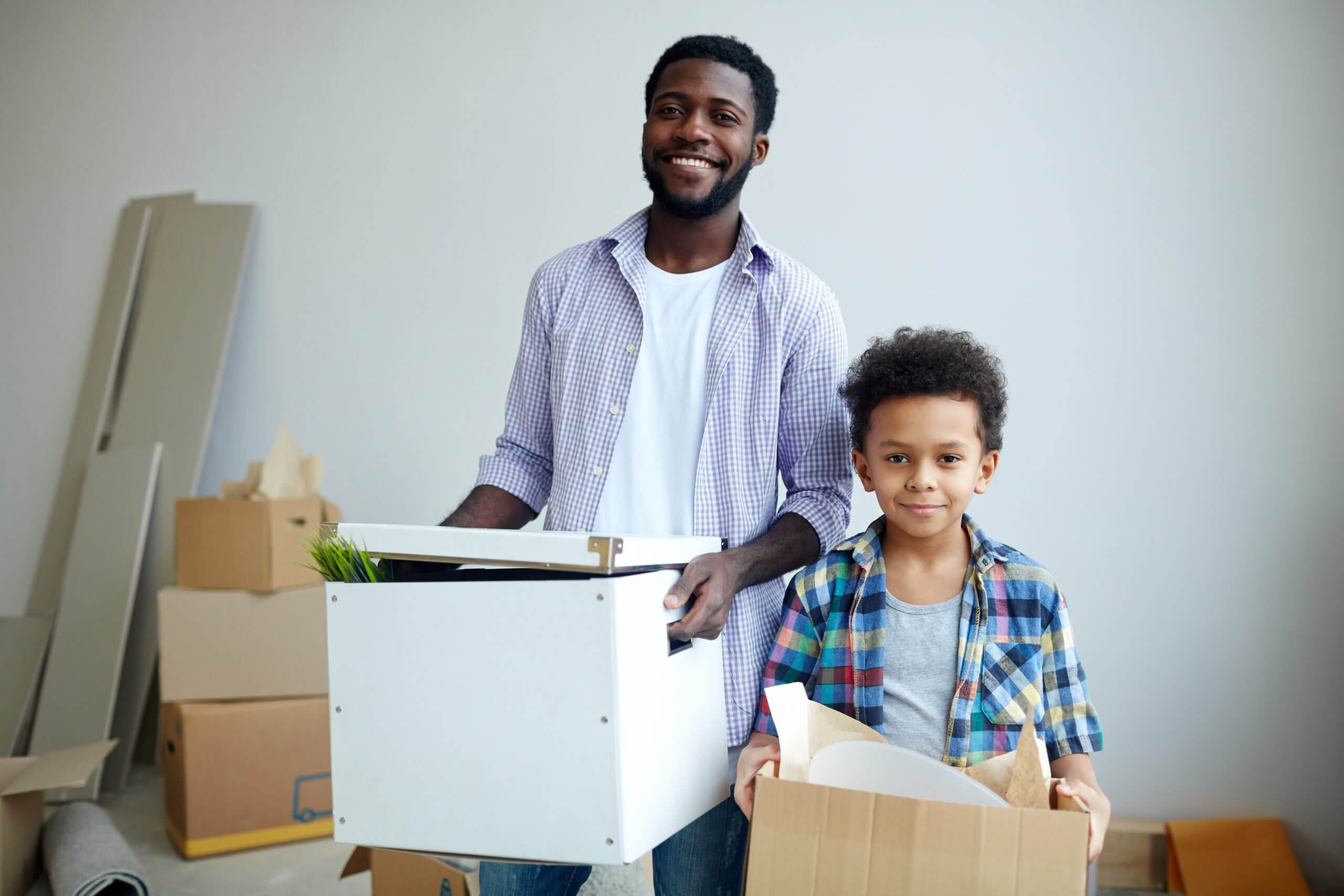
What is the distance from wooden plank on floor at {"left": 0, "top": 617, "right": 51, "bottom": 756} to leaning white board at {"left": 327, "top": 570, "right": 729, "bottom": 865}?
8.23 ft

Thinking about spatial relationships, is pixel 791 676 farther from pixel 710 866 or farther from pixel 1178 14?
pixel 1178 14

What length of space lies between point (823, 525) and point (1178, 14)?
5.70ft

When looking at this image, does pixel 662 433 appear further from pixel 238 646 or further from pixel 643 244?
pixel 238 646

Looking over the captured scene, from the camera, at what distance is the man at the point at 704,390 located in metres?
1.20

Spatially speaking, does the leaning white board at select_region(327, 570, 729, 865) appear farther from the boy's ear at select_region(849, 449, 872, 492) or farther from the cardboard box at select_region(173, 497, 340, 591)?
the cardboard box at select_region(173, 497, 340, 591)

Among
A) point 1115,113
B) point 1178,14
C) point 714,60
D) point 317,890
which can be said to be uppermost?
point 1178,14

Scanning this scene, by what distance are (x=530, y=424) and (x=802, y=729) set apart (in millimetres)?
653

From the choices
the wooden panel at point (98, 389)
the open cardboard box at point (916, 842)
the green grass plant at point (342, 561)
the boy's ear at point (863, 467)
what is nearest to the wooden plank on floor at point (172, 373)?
the wooden panel at point (98, 389)

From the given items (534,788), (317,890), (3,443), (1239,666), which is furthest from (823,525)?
(3,443)

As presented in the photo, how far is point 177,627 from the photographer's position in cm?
250

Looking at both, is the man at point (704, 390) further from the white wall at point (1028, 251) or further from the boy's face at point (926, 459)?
the white wall at point (1028, 251)

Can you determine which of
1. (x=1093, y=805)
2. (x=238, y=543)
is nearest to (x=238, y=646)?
(x=238, y=543)

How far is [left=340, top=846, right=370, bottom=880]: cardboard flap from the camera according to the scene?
1.91 meters

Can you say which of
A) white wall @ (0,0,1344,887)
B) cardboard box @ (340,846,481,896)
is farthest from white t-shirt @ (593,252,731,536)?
white wall @ (0,0,1344,887)
